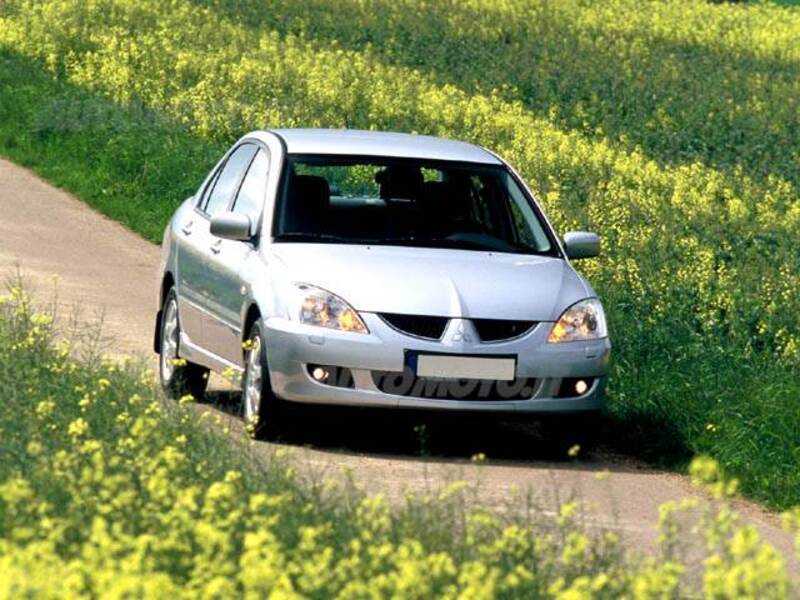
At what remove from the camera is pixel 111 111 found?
27578 millimetres

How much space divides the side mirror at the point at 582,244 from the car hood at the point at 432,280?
0.39m

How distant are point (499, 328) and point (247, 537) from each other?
536cm

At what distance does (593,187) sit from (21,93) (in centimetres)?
1024

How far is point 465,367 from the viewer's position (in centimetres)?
1159

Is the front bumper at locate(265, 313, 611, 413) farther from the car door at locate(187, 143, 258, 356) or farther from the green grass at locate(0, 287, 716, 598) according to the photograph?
the green grass at locate(0, 287, 716, 598)

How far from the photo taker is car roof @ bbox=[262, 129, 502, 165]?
512 inches

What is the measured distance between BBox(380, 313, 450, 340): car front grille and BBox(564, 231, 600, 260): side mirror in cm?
143

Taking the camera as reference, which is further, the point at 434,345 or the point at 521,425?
the point at 521,425

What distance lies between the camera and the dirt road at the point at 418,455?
34.7 feet

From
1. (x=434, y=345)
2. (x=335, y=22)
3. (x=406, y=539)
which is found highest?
(x=406, y=539)

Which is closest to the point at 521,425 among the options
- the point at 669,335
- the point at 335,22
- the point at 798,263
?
the point at 669,335

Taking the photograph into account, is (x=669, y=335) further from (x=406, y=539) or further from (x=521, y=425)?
(x=406, y=539)

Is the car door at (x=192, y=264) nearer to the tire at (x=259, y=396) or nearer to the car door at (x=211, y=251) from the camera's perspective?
the car door at (x=211, y=251)

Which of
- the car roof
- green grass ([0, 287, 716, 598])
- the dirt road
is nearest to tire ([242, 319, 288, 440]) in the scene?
the dirt road
